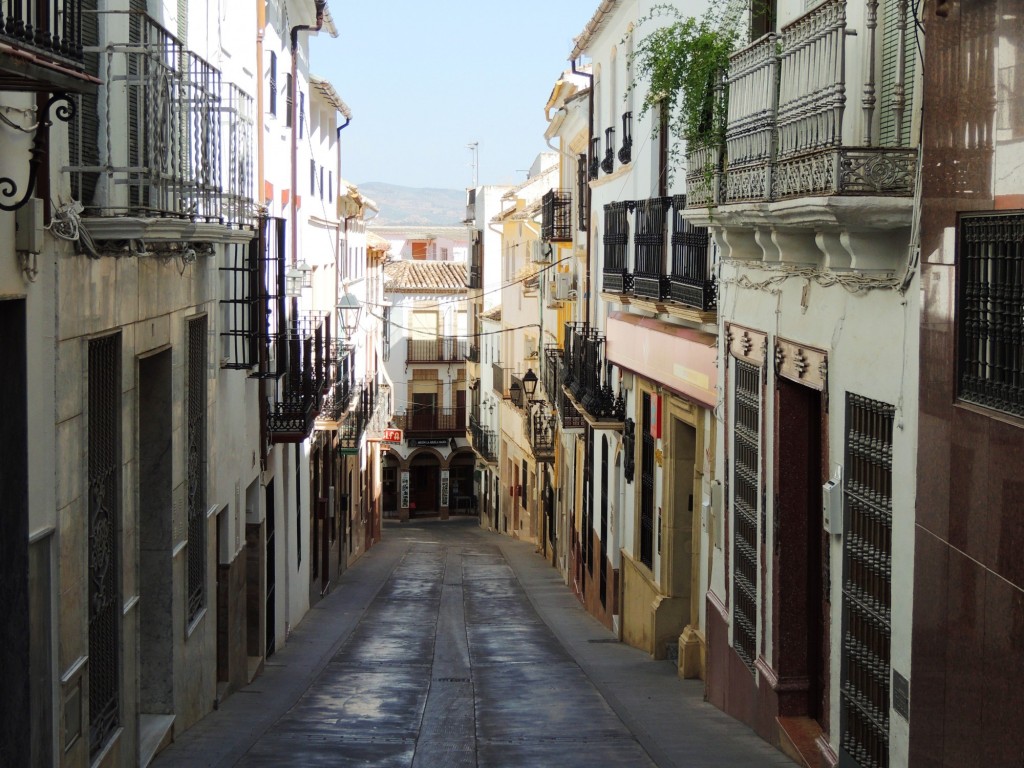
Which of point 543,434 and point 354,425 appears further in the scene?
point 543,434

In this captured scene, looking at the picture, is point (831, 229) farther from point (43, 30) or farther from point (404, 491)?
point (404, 491)

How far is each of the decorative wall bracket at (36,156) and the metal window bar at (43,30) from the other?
29 cm

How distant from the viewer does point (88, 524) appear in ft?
27.5

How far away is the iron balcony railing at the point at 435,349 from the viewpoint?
63250 mm

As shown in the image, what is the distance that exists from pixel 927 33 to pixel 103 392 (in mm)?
5460

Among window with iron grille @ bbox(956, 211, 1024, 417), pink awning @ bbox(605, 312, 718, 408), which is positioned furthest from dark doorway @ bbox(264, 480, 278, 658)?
window with iron grille @ bbox(956, 211, 1024, 417)

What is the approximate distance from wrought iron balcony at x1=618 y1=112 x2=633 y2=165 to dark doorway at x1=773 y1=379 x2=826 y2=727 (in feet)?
32.5

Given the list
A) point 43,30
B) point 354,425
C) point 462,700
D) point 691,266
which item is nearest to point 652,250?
point 691,266

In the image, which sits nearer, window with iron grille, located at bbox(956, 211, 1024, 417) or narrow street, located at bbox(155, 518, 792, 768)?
window with iron grille, located at bbox(956, 211, 1024, 417)

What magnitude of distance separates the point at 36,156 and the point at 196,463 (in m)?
5.74

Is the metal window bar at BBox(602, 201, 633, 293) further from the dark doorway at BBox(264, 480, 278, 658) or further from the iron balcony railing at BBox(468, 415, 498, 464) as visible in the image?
the iron balcony railing at BBox(468, 415, 498, 464)

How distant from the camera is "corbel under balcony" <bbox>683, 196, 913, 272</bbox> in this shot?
7.24 metres

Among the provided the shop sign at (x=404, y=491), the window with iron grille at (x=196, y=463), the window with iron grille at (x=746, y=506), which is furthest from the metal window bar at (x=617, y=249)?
the shop sign at (x=404, y=491)

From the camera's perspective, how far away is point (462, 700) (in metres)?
13.8
